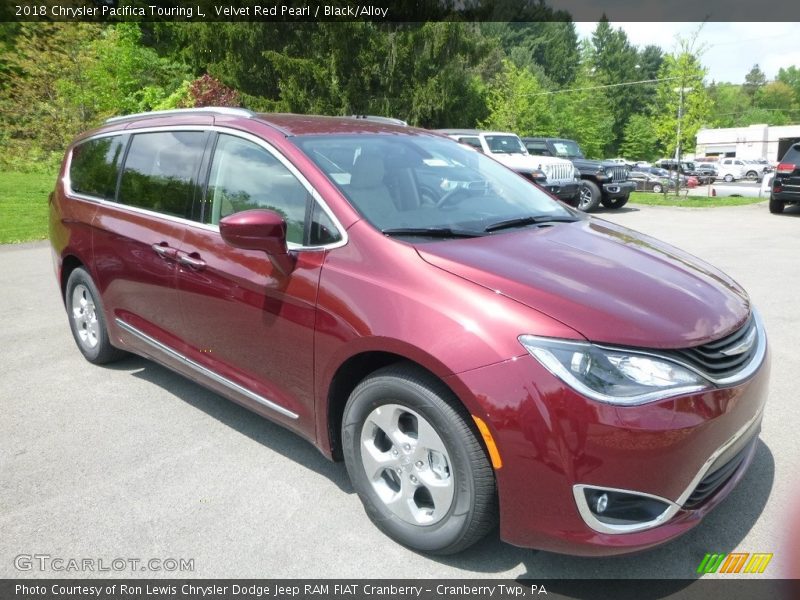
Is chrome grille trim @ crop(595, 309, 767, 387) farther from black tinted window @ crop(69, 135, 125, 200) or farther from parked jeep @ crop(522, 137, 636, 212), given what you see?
parked jeep @ crop(522, 137, 636, 212)

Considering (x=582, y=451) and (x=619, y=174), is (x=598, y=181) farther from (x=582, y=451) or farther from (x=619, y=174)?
(x=582, y=451)

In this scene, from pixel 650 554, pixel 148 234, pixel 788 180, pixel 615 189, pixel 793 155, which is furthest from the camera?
pixel 615 189

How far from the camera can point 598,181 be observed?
53.6ft

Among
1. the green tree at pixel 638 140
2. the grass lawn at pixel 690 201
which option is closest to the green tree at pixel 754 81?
the green tree at pixel 638 140

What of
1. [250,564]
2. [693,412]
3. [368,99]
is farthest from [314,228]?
[368,99]

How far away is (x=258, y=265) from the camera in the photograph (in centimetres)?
310

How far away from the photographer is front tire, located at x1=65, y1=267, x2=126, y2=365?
4648 mm

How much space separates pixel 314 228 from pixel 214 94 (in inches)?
952

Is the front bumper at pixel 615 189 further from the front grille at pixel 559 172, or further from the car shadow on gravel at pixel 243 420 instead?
the car shadow on gravel at pixel 243 420

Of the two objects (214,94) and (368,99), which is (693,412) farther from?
(368,99)

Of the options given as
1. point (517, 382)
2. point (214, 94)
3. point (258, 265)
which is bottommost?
point (517, 382)

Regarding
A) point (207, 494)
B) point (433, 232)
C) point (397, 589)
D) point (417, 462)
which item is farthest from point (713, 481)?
point (207, 494)

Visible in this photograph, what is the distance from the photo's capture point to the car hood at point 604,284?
232 centimetres

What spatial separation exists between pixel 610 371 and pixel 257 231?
1553 mm
